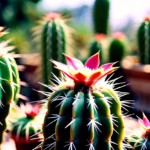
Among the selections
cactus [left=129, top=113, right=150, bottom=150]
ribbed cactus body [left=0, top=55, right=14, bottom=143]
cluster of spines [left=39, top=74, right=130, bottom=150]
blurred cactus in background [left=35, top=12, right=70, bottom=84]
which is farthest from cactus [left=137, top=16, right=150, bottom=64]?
ribbed cactus body [left=0, top=55, right=14, bottom=143]

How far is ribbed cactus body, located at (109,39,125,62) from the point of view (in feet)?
6.93

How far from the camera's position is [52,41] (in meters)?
1.42

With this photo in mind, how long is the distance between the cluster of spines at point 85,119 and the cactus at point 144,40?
1.53 metres

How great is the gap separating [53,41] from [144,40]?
→ 1.13 metres

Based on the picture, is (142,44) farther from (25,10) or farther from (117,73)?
(25,10)

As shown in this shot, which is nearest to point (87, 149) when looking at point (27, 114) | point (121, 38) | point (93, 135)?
point (93, 135)

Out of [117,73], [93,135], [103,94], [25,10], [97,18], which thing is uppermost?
[25,10]

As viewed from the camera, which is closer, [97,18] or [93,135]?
[93,135]

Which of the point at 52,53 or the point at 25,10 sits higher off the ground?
the point at 25,10

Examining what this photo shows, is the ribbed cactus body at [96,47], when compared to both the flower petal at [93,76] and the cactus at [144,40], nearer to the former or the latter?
the cactus at [144,40]

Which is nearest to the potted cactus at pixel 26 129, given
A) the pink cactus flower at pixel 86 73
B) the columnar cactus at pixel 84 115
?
the columnar cactus at pixel 84 115

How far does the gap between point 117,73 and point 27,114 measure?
1.25 m

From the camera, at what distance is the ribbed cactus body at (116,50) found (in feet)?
6.93

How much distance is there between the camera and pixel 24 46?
153 inches
